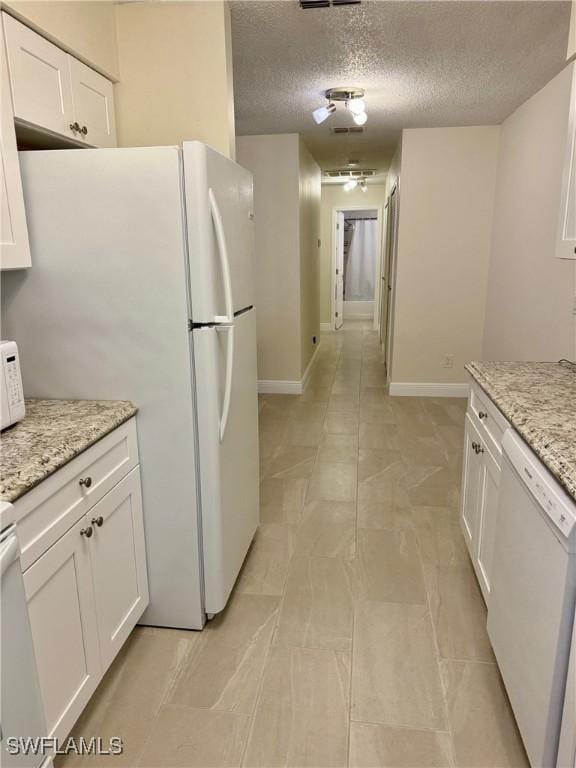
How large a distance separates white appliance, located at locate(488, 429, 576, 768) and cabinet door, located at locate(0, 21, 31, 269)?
165cm

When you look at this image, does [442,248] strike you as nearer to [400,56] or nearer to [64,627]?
[400,56]

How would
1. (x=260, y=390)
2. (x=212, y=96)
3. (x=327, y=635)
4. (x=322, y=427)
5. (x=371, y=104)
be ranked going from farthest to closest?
(x=260, y=390)
(x=322, y=427)
(x=371, y=104)
(x=212, y=96)
(x=327, y=635)

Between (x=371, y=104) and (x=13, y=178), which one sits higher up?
(x=371, y=104)

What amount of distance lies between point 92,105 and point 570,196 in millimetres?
1875

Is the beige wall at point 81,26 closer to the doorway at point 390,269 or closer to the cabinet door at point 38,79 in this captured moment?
the cabinet door at point 38,79

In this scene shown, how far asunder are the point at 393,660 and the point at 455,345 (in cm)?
361

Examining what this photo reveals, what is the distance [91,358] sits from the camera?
1.80 meters

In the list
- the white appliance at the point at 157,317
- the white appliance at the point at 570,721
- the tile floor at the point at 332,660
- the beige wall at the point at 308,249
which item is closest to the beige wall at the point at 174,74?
the white appliance at the point at 157,317

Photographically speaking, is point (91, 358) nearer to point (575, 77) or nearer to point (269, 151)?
point (575, 77)

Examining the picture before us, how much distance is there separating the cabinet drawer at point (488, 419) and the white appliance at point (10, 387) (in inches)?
60.9

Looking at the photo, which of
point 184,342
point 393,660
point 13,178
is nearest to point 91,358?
point 184,342

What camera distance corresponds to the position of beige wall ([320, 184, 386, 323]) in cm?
875

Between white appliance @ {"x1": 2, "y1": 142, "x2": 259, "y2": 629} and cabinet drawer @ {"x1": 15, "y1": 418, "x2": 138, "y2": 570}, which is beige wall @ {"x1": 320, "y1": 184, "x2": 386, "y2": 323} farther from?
cabinet drawer @ {"x1": 15, "y1": 418, "x2": 138, "y2": 570}

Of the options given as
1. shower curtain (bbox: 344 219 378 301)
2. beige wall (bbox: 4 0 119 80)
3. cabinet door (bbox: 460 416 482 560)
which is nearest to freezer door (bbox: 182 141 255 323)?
beige wall (bbox: 4 0 119 80)
